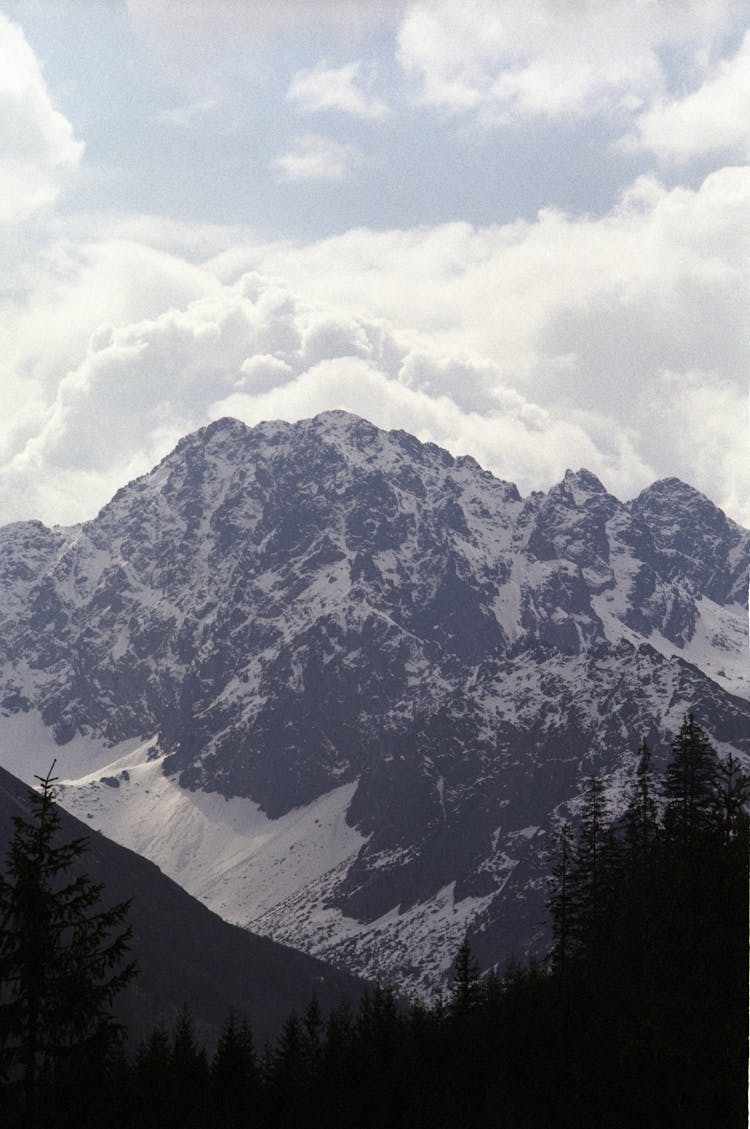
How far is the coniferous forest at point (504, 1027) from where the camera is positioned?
35.2 meters

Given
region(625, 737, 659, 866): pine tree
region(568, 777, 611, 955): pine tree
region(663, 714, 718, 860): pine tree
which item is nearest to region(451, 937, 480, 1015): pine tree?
region(568, 777, 611, 955): pine tree

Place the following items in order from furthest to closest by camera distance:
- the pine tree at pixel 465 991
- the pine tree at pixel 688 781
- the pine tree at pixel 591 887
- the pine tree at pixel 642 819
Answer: the pine tree at pixel 642 819 → the pine tree at pixel 465 991 → the pine tree at pixel 688 781 → the pine tree at pixel 591 887

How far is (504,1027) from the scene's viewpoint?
82.1m

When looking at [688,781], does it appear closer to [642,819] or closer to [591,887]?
[591,887]

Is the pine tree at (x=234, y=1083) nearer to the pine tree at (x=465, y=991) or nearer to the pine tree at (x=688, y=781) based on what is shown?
the pine tree at (x=465, y=991)

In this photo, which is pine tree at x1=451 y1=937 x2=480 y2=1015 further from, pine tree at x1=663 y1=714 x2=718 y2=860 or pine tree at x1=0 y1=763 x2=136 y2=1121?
pine tree at x1=0 y1=763 x2=136 y2=1121

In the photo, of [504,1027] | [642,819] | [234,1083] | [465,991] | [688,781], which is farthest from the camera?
[642,819]

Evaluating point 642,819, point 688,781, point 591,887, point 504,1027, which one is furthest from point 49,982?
point 642,819

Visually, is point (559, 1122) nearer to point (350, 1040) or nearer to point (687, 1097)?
point (687, 1097)

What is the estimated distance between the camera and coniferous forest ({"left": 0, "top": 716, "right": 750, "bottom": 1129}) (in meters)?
35.2

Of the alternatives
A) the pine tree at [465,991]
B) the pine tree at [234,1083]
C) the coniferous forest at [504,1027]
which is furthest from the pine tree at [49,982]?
the pine tree at [465,991]

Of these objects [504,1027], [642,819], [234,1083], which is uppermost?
[642,819]

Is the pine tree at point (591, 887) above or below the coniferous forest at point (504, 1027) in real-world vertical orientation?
above

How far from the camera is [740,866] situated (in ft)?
135
